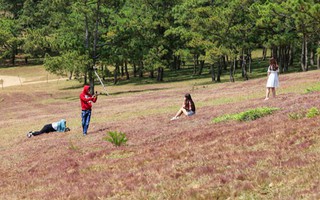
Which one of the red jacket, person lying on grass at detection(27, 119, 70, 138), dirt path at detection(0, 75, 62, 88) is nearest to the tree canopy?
person lying on grass at detection(27, 119, 70, 138)

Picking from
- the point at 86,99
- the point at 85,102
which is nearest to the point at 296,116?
the point at 86,99

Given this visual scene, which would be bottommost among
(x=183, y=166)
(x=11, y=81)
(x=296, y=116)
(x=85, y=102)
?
(x=11, y=81)

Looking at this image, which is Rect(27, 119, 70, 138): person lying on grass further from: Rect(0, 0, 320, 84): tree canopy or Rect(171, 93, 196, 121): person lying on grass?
Rect(0, 0, 320, 84): tree canopy

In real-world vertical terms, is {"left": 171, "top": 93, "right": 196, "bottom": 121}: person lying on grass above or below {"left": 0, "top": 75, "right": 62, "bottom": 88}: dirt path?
above

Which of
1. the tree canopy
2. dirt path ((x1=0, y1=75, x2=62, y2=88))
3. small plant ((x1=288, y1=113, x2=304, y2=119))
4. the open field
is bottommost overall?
dirt path ((x1=0, y1=75, x2=62, y2=88))

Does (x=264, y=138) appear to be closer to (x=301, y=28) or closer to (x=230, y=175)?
(x=230, y=175)

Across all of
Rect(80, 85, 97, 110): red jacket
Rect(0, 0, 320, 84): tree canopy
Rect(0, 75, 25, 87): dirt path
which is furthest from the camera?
Rect(0, 75, 25, 87): dirt path

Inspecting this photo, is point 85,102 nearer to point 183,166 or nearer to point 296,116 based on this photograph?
point 296,116

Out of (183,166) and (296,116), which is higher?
(296,116)

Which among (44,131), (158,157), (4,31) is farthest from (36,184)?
(4,31)

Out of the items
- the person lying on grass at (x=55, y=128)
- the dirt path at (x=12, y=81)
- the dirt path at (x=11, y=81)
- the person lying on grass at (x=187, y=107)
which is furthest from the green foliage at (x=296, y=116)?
the dirt path at (x=12, y=81)

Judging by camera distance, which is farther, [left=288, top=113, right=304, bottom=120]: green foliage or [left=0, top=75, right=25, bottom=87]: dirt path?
[left=0, top=75, right=25, bottom=87]: dirt path

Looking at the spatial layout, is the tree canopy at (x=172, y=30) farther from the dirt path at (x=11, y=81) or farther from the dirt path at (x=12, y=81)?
the dirt path at (x=11, y=81)

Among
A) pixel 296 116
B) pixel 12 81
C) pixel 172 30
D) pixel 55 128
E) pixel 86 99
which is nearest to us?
pixel 296 116
